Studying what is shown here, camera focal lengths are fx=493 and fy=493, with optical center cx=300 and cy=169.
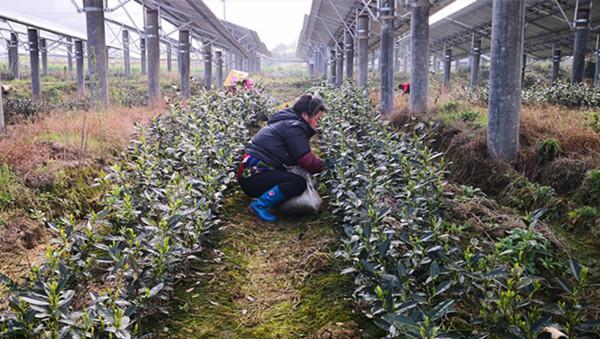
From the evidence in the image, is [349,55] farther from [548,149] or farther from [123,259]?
[123,259]

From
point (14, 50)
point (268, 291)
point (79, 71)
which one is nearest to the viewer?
point (268, 291)

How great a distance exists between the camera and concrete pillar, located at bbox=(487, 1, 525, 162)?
18.1 ft

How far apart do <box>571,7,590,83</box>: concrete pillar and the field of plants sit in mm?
8921

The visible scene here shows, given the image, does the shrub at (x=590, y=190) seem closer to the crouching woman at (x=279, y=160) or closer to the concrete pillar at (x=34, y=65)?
the crouching woman at (x=279, y=160)

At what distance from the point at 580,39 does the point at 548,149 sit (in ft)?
32.7

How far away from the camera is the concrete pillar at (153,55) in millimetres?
14188

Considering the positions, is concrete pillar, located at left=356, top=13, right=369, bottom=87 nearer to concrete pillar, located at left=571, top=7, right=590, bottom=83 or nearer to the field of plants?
concrete pillar, located at left=571, top=7, right=590, bottom=83

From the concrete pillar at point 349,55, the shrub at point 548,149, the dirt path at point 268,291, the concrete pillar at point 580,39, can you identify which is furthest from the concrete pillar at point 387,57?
the concrete pillar at point 349,55

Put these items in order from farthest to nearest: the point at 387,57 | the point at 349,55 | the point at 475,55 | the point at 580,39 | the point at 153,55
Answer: the point at 475,55 < the point at 349,55 < the point at 153,55 < the point at 580,39 < the point at 387,57

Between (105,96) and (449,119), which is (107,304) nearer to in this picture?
(449,119)

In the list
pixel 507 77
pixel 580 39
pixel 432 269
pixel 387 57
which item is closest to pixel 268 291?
pixel 432 269

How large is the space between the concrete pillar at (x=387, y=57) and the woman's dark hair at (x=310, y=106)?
6.25m

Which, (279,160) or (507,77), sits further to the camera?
(507,77)

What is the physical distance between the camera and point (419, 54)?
9.90 metres
